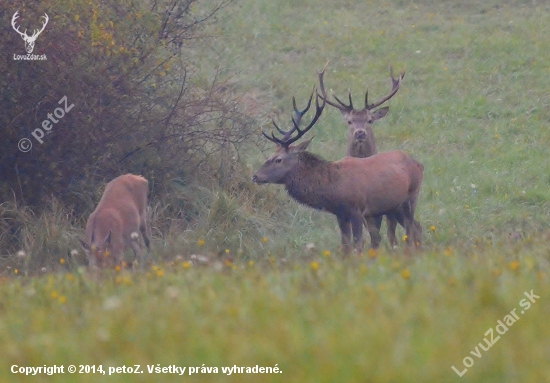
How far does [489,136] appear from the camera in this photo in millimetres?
17922

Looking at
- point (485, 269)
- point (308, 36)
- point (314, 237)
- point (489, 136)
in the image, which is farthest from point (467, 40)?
point (485, 269)

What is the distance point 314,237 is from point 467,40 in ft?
43.2

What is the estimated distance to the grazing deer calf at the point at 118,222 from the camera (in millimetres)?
9695

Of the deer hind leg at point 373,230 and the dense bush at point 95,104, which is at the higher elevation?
the dense bush at point 95,104

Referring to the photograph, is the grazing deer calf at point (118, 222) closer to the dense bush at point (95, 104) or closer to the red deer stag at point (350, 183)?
the dense bush at point (95, 104)

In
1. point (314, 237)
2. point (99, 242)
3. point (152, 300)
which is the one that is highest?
point (152, 300)

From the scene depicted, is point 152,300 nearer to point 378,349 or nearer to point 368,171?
point 378,349

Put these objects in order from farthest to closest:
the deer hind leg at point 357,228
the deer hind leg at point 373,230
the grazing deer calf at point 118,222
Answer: the deer hind leg at point 373,230
the deer hind leg at point 357,228
the grazing deer calf at point 118,222

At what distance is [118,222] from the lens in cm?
1029

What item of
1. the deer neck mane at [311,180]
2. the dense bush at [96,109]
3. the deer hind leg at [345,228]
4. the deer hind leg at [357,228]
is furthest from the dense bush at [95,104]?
the deer hind leg at [357,228]

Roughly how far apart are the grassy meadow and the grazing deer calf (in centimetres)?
35

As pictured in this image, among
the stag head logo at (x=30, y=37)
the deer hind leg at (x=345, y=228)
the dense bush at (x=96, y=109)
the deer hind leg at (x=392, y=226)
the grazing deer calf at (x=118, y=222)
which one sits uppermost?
the stag head logo at (x=30, y=37)

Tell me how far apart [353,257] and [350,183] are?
4056mm

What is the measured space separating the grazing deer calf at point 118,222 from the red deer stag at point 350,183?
151 centimetres
